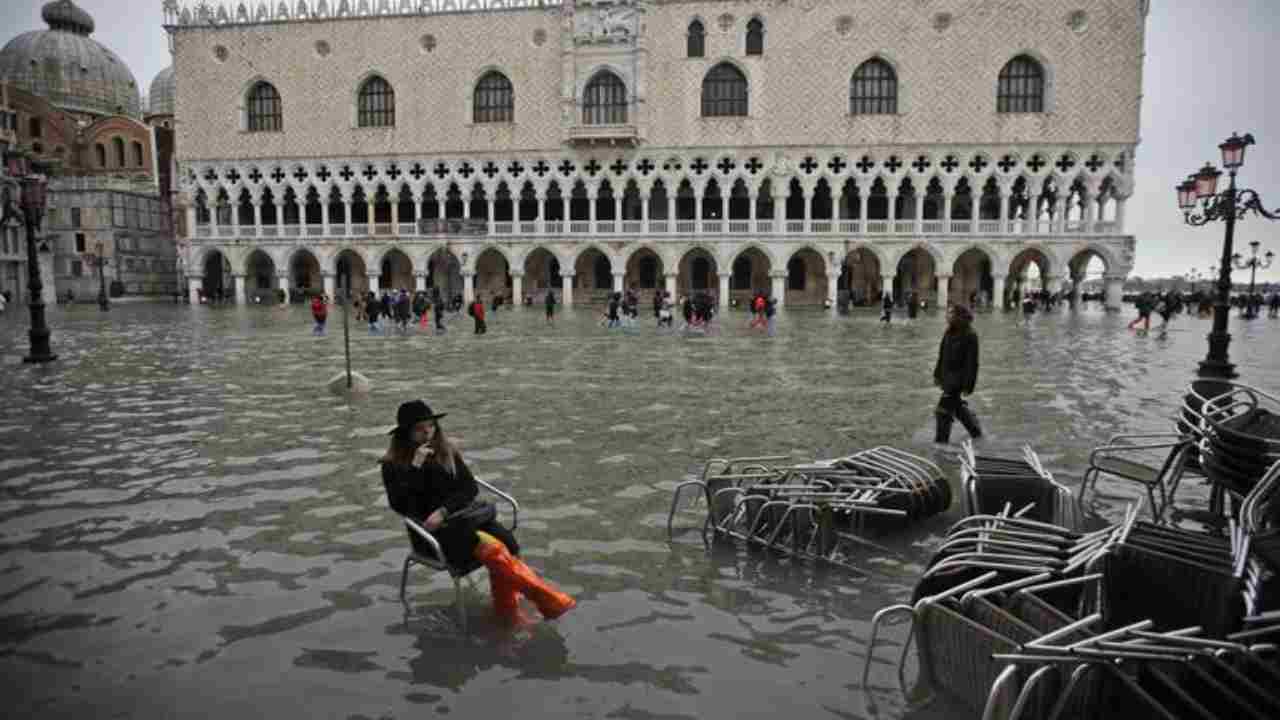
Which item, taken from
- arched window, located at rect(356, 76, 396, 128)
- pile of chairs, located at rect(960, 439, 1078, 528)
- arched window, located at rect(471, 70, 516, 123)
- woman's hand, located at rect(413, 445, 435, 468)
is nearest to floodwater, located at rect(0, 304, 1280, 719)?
pile of chairs, located at rect(960, 439, 1078, 528)

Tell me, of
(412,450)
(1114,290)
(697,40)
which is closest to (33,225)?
(412,450)

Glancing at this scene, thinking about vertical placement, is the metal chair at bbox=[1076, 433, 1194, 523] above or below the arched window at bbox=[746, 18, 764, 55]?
below

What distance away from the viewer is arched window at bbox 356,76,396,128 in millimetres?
43125

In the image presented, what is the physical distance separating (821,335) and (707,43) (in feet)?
72.9

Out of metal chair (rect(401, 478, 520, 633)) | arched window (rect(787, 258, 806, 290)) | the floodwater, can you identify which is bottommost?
the floodwater

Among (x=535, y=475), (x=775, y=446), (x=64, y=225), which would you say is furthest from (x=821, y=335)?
(x=64, y=225)

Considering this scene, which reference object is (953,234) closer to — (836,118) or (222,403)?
(836,118)

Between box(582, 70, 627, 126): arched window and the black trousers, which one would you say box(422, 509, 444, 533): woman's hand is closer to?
the black trousers

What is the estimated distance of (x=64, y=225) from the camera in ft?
173

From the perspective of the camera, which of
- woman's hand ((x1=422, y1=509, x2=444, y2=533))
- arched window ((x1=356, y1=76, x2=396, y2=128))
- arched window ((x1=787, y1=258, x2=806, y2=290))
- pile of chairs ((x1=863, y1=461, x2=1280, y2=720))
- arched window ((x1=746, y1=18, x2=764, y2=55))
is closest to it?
pile of chairs ((x1=863, y1=461, x2=1280, y2=720))

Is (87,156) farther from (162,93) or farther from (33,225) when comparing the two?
(33,225)

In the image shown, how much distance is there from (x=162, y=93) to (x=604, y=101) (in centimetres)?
4858

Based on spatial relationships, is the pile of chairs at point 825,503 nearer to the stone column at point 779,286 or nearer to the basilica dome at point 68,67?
the stone column at point 779,286

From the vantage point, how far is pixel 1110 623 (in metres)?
3.24
